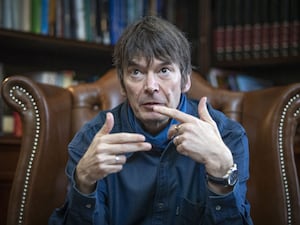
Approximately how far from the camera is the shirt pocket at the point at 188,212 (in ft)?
3.54

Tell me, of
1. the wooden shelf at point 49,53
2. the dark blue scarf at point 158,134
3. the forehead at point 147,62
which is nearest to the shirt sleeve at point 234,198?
the dark blue scarf at point 158,134

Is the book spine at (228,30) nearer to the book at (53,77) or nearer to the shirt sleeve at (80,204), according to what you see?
the book at (53,77)

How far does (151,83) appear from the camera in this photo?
3.46ft

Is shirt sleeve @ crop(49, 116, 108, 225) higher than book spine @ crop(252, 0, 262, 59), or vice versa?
book spine @ crop(252, 0, 262, 59)

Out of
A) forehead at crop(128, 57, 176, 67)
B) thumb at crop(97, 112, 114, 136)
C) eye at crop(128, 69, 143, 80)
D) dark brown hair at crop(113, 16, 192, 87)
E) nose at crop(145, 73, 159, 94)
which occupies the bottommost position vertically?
thumb at crop(97, 112, 114, 136)

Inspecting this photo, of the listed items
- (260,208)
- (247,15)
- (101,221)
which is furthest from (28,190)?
(247,15)

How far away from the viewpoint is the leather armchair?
1.19m

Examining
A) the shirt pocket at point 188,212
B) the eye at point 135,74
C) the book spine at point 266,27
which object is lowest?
the shirt pocket at point 188,212

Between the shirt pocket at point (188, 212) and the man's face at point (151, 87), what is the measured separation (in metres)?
0.22

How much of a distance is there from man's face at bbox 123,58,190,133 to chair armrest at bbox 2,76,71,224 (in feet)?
0.98

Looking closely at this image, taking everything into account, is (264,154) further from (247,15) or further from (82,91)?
(247,15)

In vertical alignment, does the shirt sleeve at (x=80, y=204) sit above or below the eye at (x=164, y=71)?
below

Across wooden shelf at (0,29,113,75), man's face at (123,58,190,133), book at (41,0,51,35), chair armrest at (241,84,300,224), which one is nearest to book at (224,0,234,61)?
wooden shelf at (0,29,113,75)

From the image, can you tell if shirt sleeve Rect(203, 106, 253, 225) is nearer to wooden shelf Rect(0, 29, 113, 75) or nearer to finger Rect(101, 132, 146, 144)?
finger Rect(101, 132, 146, 144)
